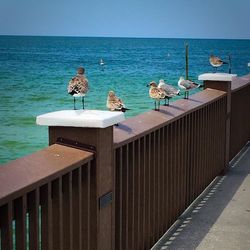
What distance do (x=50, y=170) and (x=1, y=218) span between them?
1.49 feet

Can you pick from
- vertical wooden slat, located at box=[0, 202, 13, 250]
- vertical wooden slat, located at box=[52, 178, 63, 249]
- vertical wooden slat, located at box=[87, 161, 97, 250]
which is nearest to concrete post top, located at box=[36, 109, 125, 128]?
vertical wooden slat, located at box=[87, 161, 97, 250]

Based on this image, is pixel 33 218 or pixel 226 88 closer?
pixel 33 218

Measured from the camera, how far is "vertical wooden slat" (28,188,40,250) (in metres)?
3.19

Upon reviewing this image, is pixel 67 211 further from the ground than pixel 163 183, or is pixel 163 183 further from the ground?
pixel 67 211

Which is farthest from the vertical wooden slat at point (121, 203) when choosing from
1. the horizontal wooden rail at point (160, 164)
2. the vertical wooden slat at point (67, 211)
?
the vertical wooden slat at point (67, 211)

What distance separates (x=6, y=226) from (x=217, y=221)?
332cm

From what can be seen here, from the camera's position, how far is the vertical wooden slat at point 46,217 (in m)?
3.32

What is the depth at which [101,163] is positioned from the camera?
12.9 ft

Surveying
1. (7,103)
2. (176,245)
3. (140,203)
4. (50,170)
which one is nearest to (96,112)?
(50,170)

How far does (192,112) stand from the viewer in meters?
6.32

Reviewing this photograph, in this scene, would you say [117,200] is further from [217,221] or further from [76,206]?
[217,221]

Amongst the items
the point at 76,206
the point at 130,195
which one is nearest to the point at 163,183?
the point at 130,195

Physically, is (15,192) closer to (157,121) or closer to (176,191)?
(157,121)

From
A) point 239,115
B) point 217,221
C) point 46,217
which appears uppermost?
point 46,217
